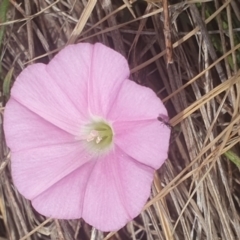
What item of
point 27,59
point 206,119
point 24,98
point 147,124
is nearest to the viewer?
point 147,124

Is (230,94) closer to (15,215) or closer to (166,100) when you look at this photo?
(166,100)

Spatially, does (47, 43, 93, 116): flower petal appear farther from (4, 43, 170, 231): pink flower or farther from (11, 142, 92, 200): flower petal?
(11, 142, 92, 200): flower petal

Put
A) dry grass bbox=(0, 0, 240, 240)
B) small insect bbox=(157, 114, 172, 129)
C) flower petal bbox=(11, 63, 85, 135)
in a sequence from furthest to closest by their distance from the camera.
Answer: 1. dry grass bbox=(0, 0, 240, 240)
2. flower petal bbox=(11, 63, 85, 135)
3. small insect bbox=(157, 114, 172, 129)

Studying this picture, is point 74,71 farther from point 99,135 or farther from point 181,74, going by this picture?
point 181,74

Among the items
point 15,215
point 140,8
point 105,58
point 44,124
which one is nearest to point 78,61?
point 105,58

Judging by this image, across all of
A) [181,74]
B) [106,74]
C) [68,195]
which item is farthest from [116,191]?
[181,74]

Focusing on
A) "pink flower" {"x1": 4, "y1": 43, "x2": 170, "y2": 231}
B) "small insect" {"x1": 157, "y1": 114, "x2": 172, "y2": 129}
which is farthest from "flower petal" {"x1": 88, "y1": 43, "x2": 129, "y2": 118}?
"small insect" {"x1": 157, "y1": 114, "x2": 172, "y2": 129}

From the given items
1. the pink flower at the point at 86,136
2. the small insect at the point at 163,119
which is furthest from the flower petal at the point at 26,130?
the small insect at the point at 163,119
